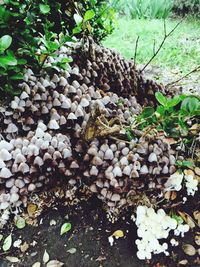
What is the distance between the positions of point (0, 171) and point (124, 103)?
821mm

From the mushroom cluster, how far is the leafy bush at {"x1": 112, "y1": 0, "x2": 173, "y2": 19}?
5226 millimetres

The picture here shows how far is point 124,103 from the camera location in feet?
7.29

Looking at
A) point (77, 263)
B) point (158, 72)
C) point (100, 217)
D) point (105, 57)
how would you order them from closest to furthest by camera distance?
point (77, 263) → point (100, 217) → point (105, 57) → point (158, 72)

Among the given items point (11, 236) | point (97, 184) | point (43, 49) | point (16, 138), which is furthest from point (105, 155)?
point (43, 49)

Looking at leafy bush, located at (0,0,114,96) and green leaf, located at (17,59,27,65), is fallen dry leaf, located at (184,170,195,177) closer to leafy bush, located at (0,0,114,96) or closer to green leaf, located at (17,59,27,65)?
leafy bush, located at (0,0,114,96)

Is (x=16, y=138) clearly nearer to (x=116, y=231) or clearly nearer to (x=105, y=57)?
(x=116, y=231)

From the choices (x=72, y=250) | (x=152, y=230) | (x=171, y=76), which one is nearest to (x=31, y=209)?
(x=72, y=250)

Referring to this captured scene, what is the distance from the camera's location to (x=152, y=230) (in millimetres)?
1783

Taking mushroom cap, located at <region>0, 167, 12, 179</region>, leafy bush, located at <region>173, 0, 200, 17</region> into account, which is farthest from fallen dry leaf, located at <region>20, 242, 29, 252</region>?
leafy bush, located at <region>173, 0, 200, 17</region>

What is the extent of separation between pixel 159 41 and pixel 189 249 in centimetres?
394

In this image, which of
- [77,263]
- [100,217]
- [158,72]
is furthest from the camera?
[158,72]

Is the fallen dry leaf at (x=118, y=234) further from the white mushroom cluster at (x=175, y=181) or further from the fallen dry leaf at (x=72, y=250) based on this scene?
the white mushroom cluster at (x=175, y=181)

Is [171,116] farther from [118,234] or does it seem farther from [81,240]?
[81,240]

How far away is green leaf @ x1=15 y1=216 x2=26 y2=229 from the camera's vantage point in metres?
1.90
